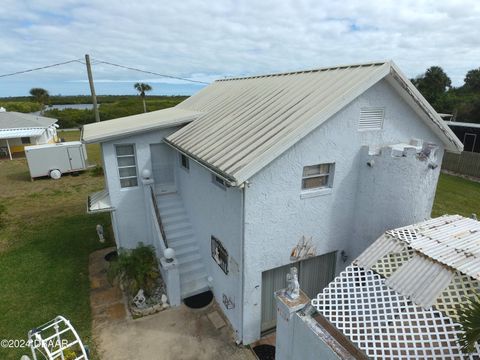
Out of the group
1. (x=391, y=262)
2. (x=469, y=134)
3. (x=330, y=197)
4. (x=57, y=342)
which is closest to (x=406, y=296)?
(x=391, y=262)

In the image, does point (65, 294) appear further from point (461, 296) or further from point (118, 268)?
point (461, 296)

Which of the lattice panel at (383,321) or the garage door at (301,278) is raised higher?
the lattice panel at (383,321)

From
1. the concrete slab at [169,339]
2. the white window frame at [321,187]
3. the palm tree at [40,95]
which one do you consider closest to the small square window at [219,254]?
the concrete slab at [169,339]

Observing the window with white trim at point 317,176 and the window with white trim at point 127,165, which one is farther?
the window with white trim at point 127,165

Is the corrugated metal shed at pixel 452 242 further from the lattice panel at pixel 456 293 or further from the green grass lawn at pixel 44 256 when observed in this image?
the green grass lawn at pixel 44 256

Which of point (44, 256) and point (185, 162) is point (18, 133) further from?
point (185, 162)

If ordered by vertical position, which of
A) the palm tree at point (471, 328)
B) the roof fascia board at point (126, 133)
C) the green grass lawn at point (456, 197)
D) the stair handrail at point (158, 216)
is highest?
the roof fascia board at point (126, 133)
